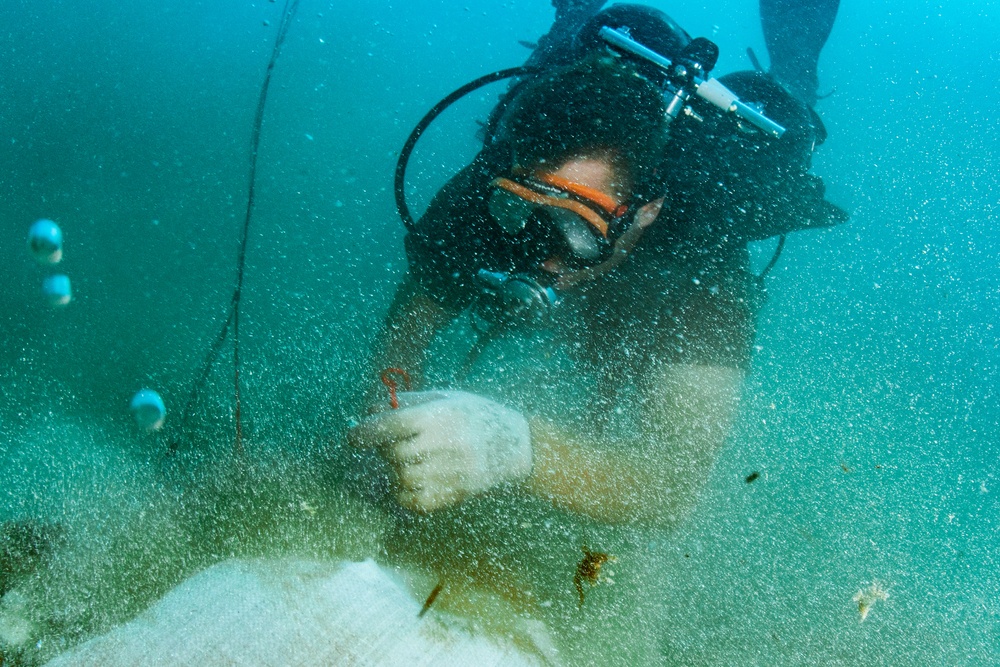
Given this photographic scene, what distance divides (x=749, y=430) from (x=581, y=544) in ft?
8.89

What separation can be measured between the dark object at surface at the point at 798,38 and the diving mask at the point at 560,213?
3.80m

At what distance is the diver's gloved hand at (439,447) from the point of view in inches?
63.1

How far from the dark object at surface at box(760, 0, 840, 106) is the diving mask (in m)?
3.80

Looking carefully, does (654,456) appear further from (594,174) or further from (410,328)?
(410,328)

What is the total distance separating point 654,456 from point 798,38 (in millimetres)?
4629

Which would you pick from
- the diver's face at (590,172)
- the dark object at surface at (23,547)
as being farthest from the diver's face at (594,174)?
the dark object at surface at (23,547)

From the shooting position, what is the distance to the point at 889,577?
3.86 meters

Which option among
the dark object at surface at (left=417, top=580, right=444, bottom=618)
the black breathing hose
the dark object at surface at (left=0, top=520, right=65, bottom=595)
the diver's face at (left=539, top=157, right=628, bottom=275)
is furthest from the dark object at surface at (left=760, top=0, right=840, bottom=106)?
the dark object at surface at (left=0, top=520, right=65, bottom=595)

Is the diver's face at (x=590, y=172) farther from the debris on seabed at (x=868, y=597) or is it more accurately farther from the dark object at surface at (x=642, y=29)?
the debris on seabed at (x=868, y=597)

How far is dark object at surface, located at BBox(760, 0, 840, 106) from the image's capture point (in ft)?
15.4

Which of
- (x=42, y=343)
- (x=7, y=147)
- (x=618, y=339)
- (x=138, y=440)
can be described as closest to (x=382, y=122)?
(x=7, y=147)

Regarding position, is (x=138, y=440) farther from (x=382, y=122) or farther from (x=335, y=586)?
(x=382, y=122)

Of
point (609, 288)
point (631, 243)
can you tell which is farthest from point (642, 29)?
point (609, 288)

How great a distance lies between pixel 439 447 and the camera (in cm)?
162
